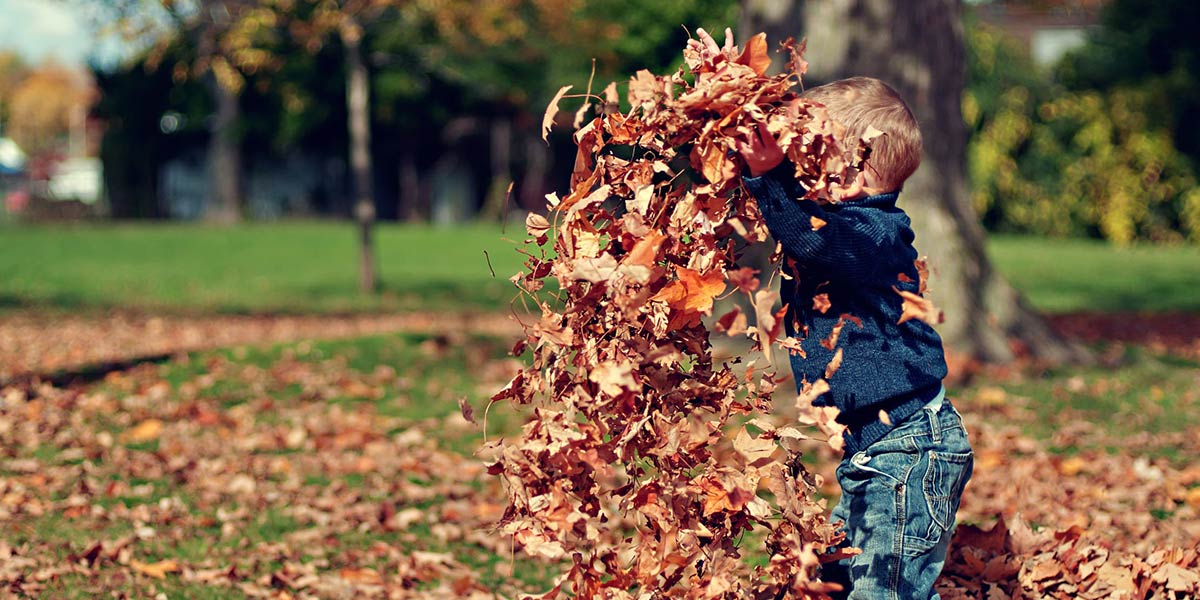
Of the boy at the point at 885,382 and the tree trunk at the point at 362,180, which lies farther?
the tree trunk at the point at 362,180

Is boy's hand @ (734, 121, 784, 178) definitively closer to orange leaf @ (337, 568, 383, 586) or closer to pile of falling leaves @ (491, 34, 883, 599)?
pile of falling leaves @ (491, 34, 883, 599)

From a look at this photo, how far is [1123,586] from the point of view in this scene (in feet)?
11.3

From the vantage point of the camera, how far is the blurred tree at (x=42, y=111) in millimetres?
107062

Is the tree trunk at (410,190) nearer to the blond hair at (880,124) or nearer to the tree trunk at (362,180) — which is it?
the tree trunk at (362,180)

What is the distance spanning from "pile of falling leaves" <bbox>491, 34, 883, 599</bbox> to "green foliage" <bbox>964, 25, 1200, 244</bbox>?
23.7 metres

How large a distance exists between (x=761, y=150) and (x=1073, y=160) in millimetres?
25053

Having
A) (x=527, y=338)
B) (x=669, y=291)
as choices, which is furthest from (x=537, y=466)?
(x=669, y=291)

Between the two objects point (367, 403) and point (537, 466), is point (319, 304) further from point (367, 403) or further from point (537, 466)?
point (537, 466)

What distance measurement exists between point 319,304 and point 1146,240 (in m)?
18.3

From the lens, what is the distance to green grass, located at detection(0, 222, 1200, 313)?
1466 cm

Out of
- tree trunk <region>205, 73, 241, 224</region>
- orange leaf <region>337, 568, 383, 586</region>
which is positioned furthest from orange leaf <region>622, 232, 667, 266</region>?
tree trunk <region>205, 73, 241, 224</region>

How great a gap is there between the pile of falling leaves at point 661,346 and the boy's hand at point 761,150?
18 mm

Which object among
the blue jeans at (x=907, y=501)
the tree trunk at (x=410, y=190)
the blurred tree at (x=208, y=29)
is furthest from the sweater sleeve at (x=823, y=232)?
the tree trunk at (x=410, y=190)

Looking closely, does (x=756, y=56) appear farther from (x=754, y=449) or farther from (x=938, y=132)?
(x=938, y=132)
